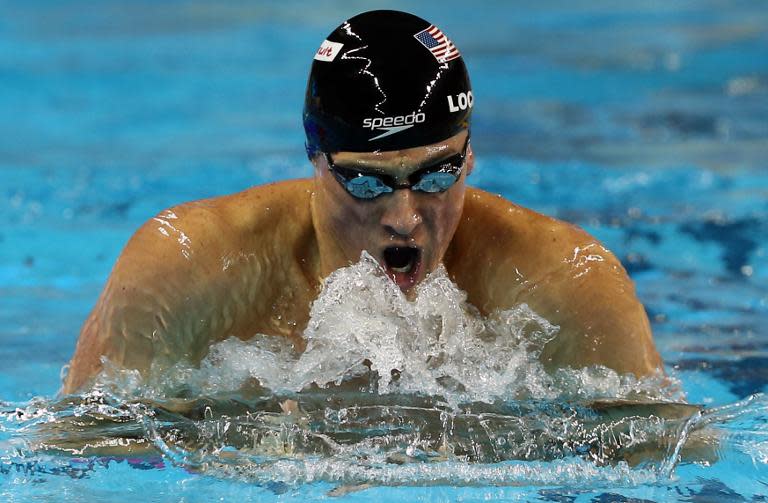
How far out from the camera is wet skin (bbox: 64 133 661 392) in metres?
2.51

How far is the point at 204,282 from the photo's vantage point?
261 cm

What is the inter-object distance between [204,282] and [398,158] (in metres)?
0.51

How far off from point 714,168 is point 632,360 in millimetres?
3632

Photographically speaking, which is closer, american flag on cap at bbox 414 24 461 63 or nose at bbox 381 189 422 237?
nose at bbox 381 189 422 237

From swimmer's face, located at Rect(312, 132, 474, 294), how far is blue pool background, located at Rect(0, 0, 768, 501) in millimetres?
483

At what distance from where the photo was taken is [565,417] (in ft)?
8.16

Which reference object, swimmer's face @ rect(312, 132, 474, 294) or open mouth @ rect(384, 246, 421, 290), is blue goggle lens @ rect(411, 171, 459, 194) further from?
open mouth @ rect(384, 246, 421, 290)

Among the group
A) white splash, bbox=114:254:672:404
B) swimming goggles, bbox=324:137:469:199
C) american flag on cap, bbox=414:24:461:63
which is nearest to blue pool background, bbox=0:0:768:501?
white splash, bbox=114:254:672:404

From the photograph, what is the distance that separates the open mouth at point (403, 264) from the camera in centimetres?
249

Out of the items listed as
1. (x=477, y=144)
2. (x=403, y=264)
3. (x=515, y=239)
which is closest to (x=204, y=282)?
(x=403, y=264)

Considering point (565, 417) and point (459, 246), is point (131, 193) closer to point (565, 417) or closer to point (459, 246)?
point (459, 246)

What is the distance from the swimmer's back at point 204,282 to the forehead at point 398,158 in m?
0.32

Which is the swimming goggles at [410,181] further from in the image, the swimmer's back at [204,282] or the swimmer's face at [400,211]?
the swimmer's back at [204,282]

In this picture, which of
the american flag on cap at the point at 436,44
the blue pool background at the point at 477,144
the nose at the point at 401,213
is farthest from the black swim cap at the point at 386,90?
the blue pool background at the point at 477,144
